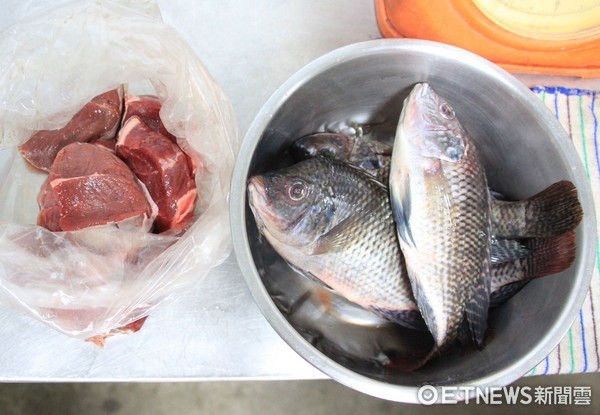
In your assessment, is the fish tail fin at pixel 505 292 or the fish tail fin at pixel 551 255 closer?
the fish tail fin at pixel 551 255

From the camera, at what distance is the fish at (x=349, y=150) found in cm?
90

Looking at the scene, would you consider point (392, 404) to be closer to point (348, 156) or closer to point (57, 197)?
point (348, 156)

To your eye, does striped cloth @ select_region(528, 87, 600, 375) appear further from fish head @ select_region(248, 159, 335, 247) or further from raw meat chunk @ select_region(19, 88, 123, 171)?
raw meat chunk @ select_region(19, 88, 123, 171)

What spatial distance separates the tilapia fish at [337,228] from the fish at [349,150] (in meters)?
0.08

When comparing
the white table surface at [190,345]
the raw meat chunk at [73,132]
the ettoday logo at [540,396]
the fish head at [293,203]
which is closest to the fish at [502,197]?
the fish head at [293,203]

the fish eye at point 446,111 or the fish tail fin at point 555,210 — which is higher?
the fish eye at point 446,111

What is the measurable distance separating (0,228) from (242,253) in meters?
0.41

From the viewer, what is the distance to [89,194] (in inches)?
32.8

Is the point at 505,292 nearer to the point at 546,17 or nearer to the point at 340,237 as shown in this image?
the point at 340,237

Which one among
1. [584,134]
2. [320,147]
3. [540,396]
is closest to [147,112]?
[320,147]

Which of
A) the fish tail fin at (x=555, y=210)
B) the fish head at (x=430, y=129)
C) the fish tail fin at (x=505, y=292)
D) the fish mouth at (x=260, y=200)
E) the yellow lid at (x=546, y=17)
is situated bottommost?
the fish tail fin at (x=505, y=292)

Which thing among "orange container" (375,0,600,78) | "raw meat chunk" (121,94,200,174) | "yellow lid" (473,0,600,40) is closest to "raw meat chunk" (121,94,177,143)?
"raw meat chunk" (121,94,200,174)

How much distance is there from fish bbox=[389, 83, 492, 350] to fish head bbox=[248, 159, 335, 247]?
12 cm

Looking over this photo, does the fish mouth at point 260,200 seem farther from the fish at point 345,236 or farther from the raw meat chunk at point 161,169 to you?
the raw meat chunk at point 161,169
